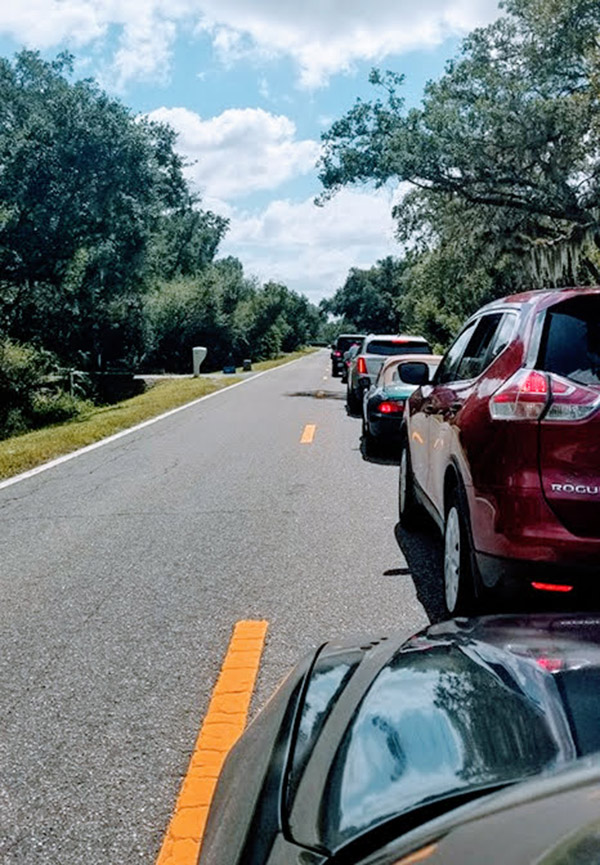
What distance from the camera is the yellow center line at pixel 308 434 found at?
42.6 feet

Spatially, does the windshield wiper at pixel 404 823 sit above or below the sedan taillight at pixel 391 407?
above

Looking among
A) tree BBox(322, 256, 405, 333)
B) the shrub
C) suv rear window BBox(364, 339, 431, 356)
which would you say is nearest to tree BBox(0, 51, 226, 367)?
the shrub

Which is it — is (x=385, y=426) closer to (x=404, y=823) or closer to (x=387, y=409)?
(x=387, y=409)

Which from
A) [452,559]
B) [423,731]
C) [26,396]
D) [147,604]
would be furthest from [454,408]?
[26,396]

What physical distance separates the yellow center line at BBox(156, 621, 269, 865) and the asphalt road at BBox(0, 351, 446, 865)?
0.17 feet

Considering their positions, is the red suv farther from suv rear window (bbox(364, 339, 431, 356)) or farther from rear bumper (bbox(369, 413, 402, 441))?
suv rear window (bbox(364, 339, 431, 356))

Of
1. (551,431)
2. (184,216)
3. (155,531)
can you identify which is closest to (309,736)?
(551,431)

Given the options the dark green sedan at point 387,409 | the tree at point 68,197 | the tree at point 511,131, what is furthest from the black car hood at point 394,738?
the tree at point 68,197

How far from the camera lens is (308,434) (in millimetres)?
13914

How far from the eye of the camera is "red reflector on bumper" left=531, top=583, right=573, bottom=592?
11.8 ft

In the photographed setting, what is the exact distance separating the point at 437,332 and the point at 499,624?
4834cm

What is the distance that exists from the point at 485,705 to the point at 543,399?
205 centimetres

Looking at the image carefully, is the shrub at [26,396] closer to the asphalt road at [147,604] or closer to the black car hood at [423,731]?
the asphalt road at [147,604]

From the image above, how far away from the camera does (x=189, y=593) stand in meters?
5.12
